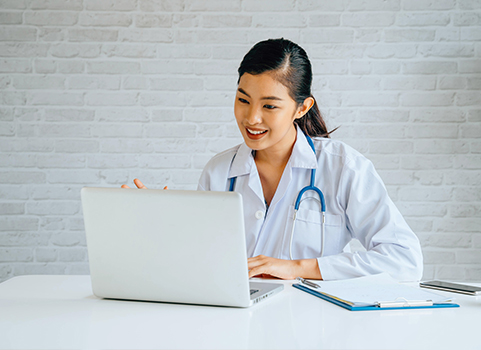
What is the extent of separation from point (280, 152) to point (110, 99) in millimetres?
1180

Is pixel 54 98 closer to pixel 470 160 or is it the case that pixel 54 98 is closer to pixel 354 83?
pixel 354 83

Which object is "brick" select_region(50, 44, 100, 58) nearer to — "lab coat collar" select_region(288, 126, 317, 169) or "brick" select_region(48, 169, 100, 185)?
"brick" select_region(48, 169, 100, 185)

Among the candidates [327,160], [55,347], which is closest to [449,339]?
[55,347]

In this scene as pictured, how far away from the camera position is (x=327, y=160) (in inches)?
62.7

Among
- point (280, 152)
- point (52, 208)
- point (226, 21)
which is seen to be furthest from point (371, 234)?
point (52, 208)

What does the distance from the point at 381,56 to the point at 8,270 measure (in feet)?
7.43

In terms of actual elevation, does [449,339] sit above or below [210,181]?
below

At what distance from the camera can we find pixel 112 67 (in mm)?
2469

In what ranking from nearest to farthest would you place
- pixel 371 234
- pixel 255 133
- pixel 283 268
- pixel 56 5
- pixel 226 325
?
pixel 226 325 < pixel 283 268 < pixel 371 234 < pixel 255 133 < pixel 56 5

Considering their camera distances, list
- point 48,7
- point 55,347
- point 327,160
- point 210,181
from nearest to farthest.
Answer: point 55,347 → point 327,160 → point 210,181 → point 48,7

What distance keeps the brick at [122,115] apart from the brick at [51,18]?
1.62ft

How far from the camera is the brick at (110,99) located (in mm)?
→ 2467

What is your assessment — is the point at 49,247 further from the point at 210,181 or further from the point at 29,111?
the point at 210,181

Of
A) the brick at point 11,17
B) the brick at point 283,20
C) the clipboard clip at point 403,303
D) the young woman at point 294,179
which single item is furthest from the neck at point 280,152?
the brick at point 11,17
